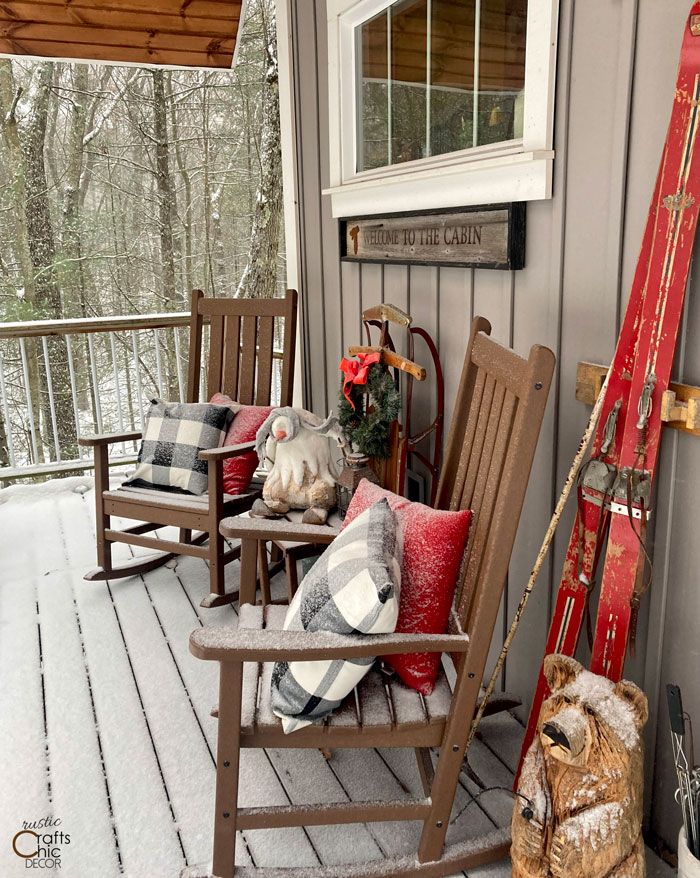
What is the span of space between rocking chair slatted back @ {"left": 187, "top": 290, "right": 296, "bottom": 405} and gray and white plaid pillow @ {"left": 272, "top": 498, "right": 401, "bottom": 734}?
65.3 inches

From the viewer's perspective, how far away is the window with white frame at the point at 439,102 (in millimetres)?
1708

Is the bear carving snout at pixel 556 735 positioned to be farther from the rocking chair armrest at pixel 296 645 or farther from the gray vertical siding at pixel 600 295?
the gray vertical siding at pixel 600 295

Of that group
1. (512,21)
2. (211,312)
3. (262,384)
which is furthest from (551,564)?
(211,312)

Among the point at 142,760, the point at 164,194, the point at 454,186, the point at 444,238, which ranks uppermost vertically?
the point at 164,194

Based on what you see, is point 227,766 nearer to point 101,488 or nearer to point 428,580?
point 428,580

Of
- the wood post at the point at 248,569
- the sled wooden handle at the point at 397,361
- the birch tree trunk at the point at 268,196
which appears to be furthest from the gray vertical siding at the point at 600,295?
the birch tree trunk at the point at 268,196

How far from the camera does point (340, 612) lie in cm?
138

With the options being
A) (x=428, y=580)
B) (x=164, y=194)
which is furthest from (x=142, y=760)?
(x=164, y=194)

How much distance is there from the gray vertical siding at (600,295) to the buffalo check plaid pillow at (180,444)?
110cm

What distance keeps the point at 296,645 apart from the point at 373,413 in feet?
3.43

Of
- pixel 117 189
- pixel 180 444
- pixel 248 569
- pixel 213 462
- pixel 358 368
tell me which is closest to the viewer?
pixel 248 569

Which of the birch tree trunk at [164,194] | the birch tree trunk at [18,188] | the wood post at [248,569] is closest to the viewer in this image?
the wood post at [248,569]

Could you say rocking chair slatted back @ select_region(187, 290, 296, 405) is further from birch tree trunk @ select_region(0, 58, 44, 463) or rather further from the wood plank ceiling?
birch tree trunk @ select_region(0, 58, 44, 463)

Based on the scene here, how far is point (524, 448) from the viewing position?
1.37m
